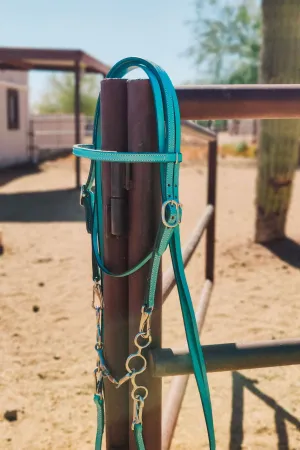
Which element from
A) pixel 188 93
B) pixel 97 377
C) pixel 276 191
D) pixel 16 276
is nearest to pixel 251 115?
pixel 188 93

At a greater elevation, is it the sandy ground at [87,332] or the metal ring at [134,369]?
the metal ring at [134,369]

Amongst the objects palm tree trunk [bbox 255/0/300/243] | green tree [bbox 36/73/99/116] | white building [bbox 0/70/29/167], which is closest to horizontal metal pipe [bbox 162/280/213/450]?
palm tree trunk [bbox 255/0/300/243]

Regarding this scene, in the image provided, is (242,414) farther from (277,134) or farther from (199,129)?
(277,134)

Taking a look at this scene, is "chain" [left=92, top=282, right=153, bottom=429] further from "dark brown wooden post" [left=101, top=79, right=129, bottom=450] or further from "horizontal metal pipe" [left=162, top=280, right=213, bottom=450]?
"horizontal metal pipe" [left=162, top=280, right=213, bottom=450]

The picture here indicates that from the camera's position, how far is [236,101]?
966mm

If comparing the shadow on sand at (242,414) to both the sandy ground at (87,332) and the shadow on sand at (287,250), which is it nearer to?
the sandy ground at (87,332)

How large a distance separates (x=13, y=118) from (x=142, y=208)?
13260 millimetres

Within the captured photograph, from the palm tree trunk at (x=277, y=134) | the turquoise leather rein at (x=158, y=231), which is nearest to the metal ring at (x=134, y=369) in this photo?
the turquoise leather rein at (x=158, y=231)

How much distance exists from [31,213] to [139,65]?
6593 mm

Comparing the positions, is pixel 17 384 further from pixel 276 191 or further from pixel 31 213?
pixel 31 213

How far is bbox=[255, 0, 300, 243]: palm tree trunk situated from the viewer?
5.04 metres

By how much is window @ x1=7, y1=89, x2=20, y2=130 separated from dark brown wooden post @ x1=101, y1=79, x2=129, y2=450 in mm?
12641

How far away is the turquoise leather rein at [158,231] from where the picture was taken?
86cm

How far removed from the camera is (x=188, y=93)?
0.95 m
